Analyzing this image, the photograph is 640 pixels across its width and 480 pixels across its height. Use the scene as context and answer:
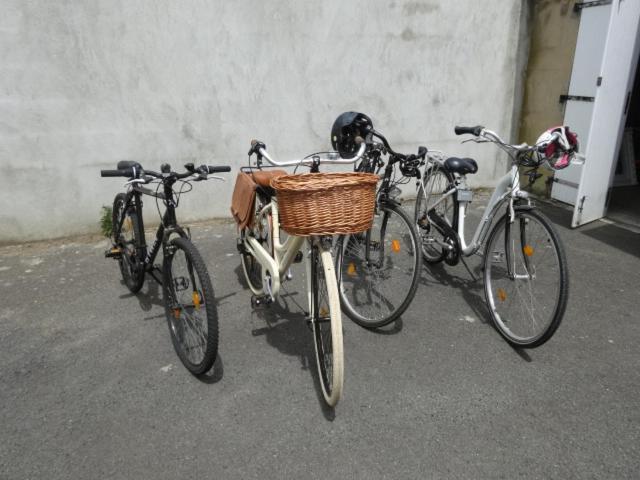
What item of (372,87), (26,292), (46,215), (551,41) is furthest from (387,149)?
(551,41)

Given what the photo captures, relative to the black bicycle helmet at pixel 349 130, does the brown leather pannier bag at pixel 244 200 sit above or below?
below

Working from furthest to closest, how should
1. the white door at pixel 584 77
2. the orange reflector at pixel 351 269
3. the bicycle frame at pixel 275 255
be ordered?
the white door at pixel 584 77
the orange reflector at pixel 351 269
the bicycle frame at pixel 275 255

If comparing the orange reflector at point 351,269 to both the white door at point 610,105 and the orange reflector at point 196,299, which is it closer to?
the orange reflector at point 196,299

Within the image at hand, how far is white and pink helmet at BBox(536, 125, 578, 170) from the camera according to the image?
2670mm

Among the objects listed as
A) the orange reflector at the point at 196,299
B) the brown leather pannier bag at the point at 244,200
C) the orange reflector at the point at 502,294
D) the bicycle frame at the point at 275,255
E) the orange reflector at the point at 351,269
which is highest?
the brown leather pannier bag at the point at 244,200

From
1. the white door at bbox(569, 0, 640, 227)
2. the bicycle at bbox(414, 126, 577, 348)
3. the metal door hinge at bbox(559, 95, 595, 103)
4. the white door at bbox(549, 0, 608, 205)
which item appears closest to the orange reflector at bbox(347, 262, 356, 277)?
the bicycle at bbox(414, 126, 577, 348)

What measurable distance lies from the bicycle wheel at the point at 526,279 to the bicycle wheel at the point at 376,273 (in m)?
0.61

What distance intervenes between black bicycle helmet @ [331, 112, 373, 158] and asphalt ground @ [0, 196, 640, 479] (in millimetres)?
1258

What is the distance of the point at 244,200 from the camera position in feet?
10.1

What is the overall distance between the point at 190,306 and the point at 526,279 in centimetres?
219

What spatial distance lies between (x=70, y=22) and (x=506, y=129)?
18.3 feet

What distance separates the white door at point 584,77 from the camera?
5.15 m

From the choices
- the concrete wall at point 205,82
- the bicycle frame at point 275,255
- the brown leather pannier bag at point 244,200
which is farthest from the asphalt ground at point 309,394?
the concrete wall at point 205,82

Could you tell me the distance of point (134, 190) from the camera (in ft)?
10.3
